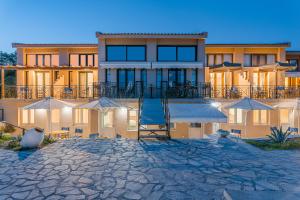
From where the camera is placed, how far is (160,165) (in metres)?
8.38

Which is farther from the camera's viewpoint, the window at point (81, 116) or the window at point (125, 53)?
the window at point (81, 116)

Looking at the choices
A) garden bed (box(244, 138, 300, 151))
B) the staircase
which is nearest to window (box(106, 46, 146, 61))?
the staircase

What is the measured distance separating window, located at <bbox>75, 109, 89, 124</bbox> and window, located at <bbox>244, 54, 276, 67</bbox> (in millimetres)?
16710

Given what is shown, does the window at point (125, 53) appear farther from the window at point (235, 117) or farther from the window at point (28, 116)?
the window at point (235, 117)

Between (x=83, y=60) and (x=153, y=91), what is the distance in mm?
9252

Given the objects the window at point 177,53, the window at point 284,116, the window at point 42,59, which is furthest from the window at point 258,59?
the window at point 42,59

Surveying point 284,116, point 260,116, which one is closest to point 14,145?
point 260,116

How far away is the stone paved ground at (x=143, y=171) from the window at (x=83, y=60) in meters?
13.8

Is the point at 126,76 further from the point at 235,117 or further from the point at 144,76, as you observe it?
the point at 235,117

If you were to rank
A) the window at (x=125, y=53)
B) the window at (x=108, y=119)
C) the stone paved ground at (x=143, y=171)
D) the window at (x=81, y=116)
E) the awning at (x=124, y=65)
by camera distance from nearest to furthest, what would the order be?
1. the stone paved ground at (x=143, y=171)
2. the awning at (x=124, y=65)
3. the window at (x=108, y=119)
4. the window at (x=125, y=53)
5. the window at (x=81, y=116)

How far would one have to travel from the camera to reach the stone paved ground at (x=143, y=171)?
6.11m

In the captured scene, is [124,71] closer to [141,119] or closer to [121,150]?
[141,119]

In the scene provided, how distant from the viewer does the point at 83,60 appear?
23.6m

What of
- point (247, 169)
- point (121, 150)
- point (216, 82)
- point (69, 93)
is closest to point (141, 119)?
point (121, 150)
